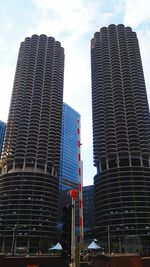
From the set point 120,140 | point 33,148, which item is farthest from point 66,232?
point 33,148

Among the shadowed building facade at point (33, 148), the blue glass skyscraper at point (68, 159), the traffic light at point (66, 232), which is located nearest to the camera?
the traffic light at point (66, 232)

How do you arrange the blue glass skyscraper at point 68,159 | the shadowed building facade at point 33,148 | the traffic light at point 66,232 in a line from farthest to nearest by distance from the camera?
the blue glass skyscraper at point 68,159
the shadowed building facade at point 33,148
the traffic light at point 66,232

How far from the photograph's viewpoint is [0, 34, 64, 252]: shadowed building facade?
4860 inches

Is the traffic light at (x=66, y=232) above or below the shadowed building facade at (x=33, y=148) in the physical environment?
below

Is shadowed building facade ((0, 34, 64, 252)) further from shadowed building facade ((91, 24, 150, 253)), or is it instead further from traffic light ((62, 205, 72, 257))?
traffic light ((62, 205, 72, 257))

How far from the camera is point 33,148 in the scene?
458 feet

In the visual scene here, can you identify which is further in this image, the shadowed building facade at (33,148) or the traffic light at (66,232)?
the shadowed building facade at (33,148)

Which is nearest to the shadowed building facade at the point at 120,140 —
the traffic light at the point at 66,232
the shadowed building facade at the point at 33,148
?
the shadowed building facade at the point at 33,148

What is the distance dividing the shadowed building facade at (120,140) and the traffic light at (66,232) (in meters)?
107

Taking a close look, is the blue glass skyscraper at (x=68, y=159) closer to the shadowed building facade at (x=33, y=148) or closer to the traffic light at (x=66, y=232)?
the shadowed building facade at (x=33, y=148)

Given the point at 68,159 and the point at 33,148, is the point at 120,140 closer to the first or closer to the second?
the point at 33,148

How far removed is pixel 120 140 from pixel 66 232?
12557 cm

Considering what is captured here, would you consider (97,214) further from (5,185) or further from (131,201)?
(5,185)

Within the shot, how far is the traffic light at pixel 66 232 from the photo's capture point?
11718mm
